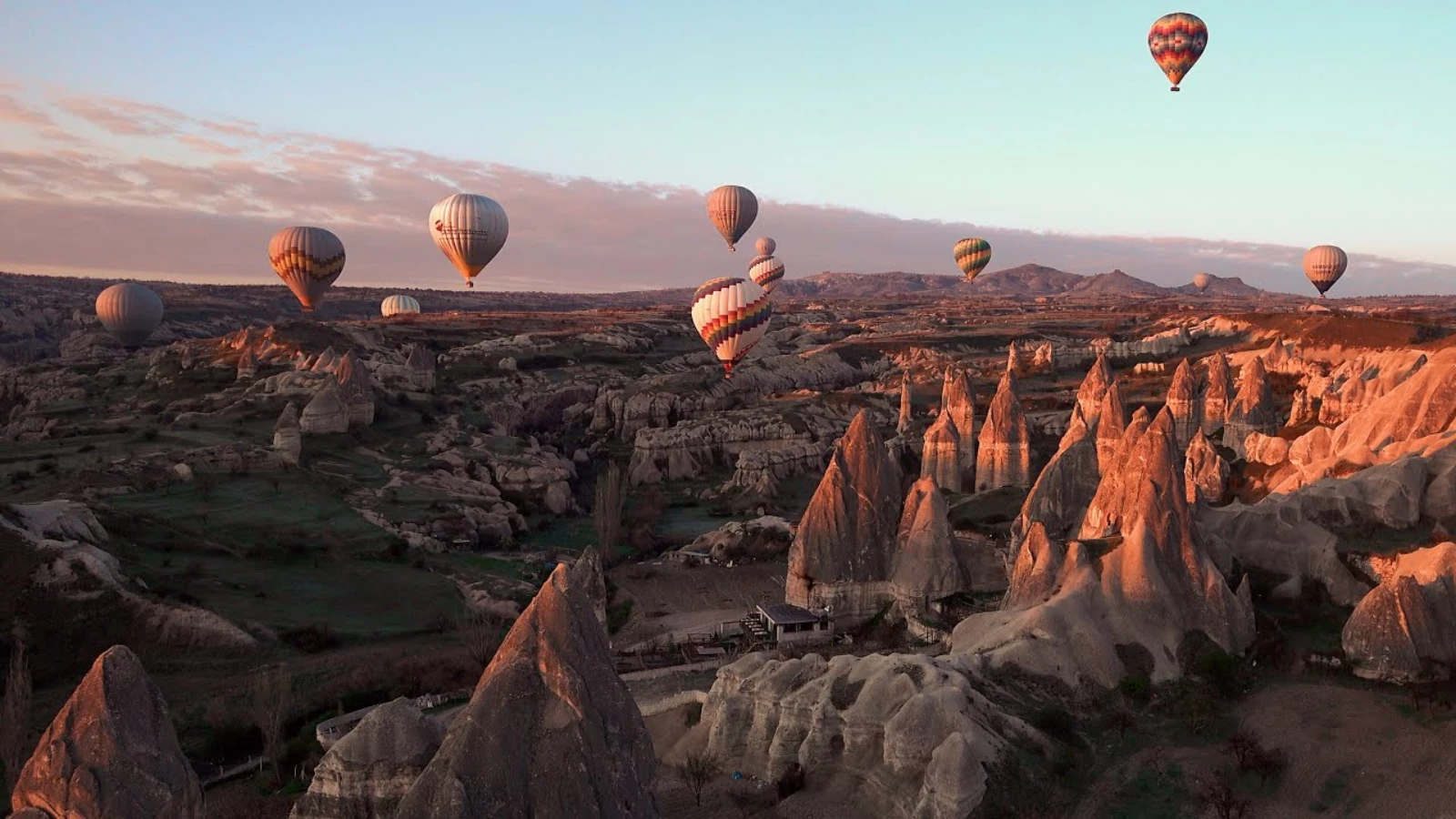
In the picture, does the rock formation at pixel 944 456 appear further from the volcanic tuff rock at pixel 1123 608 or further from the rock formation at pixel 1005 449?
the volcanic tuff rock at pixel 1123 608

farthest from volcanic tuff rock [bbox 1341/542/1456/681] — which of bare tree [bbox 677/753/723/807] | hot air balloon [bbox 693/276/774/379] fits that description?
hot air balloon [bbox 693/276/774/379]

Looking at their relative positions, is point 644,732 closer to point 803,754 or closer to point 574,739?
point 574,739

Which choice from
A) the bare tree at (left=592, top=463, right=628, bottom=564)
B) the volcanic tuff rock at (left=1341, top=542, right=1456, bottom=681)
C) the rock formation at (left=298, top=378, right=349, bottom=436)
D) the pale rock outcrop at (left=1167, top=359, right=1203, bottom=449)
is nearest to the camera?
the volcanic tuff rock at (left=1341, top=542, right=1456, bottom=681)

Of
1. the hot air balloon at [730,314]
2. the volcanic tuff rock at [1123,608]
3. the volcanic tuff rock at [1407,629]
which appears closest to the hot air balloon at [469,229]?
the hot air balloon at [730,314]

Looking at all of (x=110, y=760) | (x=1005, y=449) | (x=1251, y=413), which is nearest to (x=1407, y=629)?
(x=110, y=760)

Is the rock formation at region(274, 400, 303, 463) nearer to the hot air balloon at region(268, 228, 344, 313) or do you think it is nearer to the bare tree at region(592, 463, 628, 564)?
the bare tree at region(592, 463, 628, 564)

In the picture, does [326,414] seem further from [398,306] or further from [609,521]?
[398,306]

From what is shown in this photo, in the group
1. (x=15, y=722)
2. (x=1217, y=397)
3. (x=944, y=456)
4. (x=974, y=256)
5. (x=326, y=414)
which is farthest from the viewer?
(x=974, y=256)
